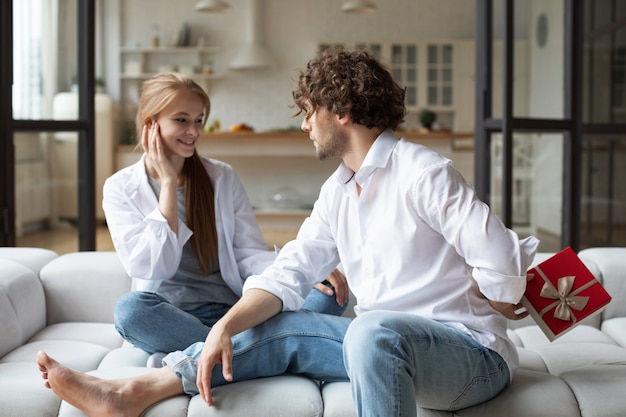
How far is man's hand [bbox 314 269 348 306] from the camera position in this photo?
2449mm

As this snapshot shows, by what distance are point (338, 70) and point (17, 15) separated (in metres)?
2.58

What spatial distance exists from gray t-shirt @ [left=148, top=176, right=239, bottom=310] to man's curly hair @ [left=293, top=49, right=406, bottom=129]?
2.43ft

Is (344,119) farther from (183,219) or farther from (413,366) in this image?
(183,219)

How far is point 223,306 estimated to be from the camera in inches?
101

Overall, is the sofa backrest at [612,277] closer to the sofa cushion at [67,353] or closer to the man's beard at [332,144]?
the man's beard at [332,144]

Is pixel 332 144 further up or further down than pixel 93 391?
further up

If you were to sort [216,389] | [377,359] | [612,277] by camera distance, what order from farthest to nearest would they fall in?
[612,277] → [216,389] → [377,359]

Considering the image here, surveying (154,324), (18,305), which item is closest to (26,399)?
(154,324)

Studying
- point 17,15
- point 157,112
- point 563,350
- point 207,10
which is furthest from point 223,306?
point 207,10

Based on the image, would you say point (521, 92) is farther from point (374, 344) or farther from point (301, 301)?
point (374, 344)

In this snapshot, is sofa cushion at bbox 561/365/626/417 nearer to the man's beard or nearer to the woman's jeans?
the woman's jeans

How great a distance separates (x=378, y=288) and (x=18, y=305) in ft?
3.94

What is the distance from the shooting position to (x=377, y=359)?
170 centimetres

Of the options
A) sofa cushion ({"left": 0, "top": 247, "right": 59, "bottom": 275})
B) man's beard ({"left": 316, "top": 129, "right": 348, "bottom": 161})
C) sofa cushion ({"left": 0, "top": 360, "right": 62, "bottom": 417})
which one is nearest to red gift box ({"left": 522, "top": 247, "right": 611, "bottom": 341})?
man's beard ({"left": 316, "top": 129, "right": 348, "bottom": 161})
